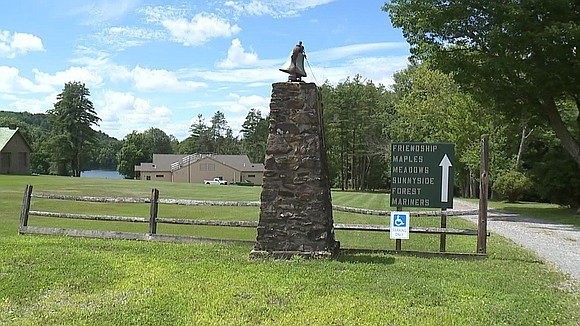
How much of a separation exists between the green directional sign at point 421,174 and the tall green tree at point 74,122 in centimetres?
8148

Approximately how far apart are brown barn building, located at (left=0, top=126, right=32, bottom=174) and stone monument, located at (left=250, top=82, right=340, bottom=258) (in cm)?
6758

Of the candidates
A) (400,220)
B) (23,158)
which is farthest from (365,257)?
(23,158)

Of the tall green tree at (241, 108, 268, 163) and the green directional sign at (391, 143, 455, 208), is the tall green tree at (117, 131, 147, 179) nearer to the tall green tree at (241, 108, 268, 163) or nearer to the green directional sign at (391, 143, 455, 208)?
the tall green tree at (241, 108, 268, 163)

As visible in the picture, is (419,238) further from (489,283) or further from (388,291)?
(388,291)

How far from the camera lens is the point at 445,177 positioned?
10891 mm

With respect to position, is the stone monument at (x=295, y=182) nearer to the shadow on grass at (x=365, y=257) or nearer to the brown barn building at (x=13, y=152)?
the shadow on grass at (x=365, y=257)

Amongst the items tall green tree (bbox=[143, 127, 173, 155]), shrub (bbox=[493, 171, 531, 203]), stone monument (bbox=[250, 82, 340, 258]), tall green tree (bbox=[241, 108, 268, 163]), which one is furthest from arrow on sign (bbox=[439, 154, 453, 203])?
tall green tree (bbox=[143, 127, 173, 155])

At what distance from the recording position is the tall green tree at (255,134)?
103625 mm

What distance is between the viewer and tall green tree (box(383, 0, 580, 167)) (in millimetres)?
20500

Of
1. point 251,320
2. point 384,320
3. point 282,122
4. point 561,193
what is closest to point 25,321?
point 251,320

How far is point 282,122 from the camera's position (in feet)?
31.5

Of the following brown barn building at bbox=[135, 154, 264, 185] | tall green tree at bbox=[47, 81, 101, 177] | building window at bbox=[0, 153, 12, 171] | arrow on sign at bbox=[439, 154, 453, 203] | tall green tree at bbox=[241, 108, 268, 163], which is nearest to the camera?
arrow on sign at bbox=[439, 154, 453, 203]

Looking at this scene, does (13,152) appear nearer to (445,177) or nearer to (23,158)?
(23,158)

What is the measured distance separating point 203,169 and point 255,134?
54.7 feet
